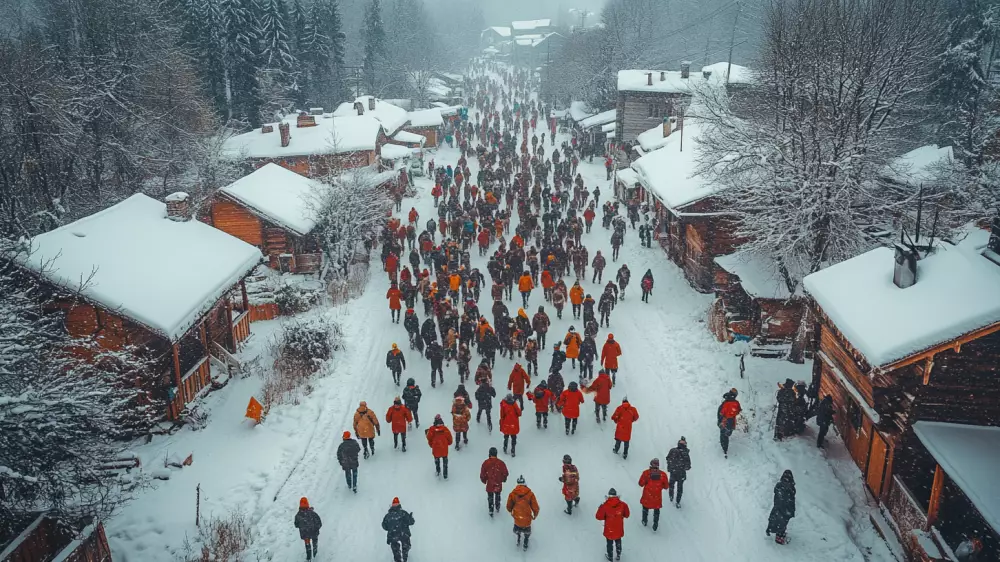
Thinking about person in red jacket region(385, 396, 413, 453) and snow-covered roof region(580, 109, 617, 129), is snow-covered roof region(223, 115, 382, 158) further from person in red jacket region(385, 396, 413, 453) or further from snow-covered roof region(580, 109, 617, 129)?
person in red jacket region(385, 396, 413, 453)

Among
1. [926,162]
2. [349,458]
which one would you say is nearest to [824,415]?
[349,458]

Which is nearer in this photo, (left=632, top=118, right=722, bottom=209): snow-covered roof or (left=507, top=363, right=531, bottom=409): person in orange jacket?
(left=507, top=363, right=531, bottom=409): person in orange jacket

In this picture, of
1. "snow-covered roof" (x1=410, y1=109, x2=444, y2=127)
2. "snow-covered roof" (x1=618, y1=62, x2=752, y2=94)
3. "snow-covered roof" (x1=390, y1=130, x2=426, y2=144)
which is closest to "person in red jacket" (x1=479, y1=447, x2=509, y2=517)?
"snow-covered roof" (x1=618, y1=62, x2=752, y2=94)

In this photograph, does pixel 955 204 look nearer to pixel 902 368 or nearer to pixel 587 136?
pixel 902 368

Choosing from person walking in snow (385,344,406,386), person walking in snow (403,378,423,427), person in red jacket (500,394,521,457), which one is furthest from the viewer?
person walking in snow (385,344,406,386)

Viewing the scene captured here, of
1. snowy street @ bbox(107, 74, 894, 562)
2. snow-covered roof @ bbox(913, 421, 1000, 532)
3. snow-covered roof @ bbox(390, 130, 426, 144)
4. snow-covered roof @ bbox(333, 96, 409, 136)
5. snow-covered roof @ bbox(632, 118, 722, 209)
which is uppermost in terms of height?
snow-covered roof @ bbox(632, 118, 722, 209)

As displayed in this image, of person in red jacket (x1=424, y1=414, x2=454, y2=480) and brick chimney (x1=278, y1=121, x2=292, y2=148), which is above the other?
brick chimney (x1=278, y1=121, x2=292, y2=148)

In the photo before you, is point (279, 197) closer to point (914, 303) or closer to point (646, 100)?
point (914, 303)

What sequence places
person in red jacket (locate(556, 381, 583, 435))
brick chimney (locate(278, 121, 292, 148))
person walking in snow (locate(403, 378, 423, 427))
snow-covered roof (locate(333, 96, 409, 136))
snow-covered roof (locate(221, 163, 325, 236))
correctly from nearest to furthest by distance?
person in red jacket (locate(556, 381, 583, 435))
person walking in snow (locate(403, 378, 423, 427))
snow-covered roof (locate(221, 163, 325, 236))
brick chimney (locate(278, 121, 292, 148))
snow-covered roof (locate(333, 96, 409, 136))
